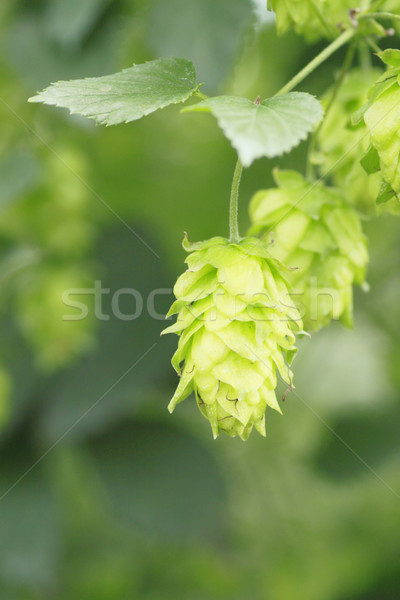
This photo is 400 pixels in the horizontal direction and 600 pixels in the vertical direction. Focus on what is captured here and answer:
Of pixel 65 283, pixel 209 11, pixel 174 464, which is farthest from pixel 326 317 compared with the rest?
pixel 174 464

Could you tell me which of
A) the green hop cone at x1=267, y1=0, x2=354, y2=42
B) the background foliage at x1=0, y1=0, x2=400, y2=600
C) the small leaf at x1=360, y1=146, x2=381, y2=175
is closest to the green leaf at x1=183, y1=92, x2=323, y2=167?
the small leaf at x1=360, y1=146, x2=381, y2=175

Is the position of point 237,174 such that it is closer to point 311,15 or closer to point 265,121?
point 265,121

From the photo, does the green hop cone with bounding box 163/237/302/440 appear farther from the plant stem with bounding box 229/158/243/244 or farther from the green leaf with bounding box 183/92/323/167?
the green leaf with bounding box 183/92/323/167

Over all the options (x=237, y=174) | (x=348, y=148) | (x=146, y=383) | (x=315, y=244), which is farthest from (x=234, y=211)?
(x=146, y=383)

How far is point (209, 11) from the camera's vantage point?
47.1 inches

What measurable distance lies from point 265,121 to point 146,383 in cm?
94

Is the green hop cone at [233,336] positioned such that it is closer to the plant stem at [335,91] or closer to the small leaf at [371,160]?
the small leaf at [371,160]

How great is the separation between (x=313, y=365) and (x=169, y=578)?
79 cm

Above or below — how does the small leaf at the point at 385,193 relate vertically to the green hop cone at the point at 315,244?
above

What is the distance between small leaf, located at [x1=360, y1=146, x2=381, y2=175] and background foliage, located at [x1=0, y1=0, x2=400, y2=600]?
0.50 m

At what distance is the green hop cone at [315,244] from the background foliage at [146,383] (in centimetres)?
39

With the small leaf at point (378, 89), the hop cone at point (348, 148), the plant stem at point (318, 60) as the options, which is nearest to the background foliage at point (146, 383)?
the hop cone at point (348, 148)

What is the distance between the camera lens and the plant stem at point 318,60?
757mm

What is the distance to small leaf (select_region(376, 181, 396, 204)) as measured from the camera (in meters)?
0.73
